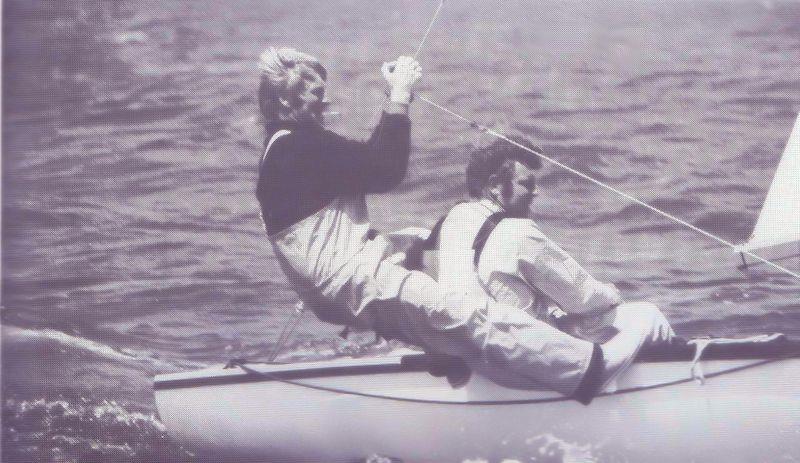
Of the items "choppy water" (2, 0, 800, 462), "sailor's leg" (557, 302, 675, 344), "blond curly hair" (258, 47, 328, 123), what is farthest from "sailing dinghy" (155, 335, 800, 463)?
"blond curly hair" (258, 47, 328, 123)

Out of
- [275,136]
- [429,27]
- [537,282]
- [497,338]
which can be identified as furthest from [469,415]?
[429,27]

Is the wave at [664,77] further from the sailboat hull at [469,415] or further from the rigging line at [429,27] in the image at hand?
the sailboat hull at [469,415]

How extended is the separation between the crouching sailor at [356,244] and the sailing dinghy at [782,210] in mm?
564

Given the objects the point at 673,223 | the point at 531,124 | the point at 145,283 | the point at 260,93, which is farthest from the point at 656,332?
the point at 145,283

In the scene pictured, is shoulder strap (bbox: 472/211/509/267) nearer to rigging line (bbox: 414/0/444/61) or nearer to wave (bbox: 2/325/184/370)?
rigging line (bbox: 414/0/444/61)

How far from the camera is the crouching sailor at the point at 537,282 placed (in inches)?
111

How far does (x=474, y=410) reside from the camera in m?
2.89

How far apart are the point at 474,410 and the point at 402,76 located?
91 cm

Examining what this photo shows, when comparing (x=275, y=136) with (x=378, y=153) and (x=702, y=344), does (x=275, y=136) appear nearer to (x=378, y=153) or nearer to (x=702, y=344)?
(x=378, y=153)

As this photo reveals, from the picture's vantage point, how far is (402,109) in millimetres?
2988

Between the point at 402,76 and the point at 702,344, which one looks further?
the point at 402,76

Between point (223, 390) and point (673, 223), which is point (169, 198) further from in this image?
point (673, 223)

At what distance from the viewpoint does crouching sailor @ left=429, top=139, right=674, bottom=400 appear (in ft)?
9.29

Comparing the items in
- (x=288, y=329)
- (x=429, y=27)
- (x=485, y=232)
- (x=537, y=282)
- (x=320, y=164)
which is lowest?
(x=288, y=329)
